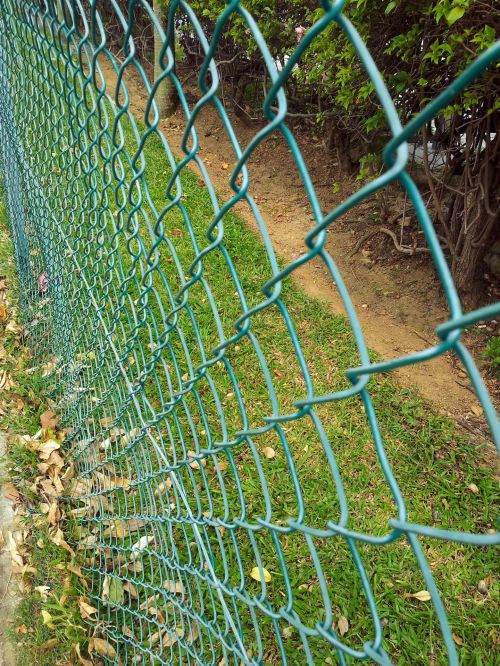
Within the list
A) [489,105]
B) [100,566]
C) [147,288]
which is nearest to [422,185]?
[489,105]

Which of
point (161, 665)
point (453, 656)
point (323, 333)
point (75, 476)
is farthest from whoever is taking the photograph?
point (323, 333)

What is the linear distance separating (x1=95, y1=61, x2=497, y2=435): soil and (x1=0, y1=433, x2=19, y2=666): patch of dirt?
230 centimetres

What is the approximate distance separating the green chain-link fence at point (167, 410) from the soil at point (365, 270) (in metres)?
0.30

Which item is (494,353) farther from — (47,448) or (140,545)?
(47,448)

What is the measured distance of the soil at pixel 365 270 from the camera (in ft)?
10.1

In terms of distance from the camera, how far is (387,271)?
3.97m

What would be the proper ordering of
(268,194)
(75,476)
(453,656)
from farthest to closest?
(268,194) → (75,476) → (453,656)

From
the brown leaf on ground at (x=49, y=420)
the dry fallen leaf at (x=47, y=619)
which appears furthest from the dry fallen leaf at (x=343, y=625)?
the brown leaf on ground at (x=49, y=420)

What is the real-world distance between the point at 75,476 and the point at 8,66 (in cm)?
239

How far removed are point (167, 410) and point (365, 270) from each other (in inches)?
116

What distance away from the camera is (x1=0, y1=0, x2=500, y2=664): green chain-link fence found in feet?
4.09

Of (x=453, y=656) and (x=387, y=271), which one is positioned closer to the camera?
(x=453, y=656)

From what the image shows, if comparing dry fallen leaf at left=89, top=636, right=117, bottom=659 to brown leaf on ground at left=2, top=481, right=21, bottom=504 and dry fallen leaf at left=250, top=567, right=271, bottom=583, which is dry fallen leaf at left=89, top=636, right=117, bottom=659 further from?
brown leaf on ground at left=2, top=481, right=21, bottom=504

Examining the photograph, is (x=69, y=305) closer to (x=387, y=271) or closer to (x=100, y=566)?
(x=100, y=566)
